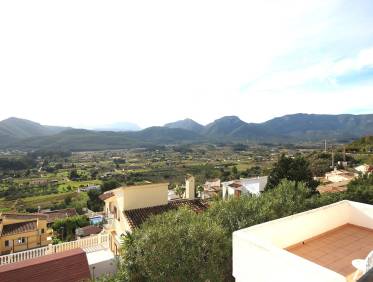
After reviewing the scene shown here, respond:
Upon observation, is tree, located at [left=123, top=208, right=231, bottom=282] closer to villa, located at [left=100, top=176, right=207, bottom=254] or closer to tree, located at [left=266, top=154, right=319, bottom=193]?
villa, located at [left=100, top=176, right=207, bottom=254]

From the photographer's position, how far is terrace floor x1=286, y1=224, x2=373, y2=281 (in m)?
5.33

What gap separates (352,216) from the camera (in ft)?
24.1

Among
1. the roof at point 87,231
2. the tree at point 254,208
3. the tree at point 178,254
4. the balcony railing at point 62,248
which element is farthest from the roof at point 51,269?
the roof at point 87,231

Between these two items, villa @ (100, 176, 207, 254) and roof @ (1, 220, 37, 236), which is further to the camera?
roof @ (1, 220, 37, 236)

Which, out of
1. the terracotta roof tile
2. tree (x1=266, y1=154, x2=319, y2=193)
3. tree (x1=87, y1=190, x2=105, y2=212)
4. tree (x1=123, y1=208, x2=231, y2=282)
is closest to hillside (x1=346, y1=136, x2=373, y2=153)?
tree (x1=266, y1=154, x2=319, y2=193)

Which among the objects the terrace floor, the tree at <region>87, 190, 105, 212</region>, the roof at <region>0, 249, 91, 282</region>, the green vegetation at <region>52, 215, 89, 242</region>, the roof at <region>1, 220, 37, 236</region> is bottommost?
the tree at <region>87, 190, 105, 212</region>

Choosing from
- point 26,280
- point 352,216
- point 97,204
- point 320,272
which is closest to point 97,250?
point 26,280

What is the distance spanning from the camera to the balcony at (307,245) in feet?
14.1

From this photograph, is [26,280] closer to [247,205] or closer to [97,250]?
[97,250]

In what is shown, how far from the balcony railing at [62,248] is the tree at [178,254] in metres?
6.01

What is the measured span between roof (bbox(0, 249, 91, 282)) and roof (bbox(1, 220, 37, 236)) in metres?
16.3

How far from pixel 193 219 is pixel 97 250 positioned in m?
6.38

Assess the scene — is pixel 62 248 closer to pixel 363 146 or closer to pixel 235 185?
pixel 235 185

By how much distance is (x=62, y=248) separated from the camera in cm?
1283
